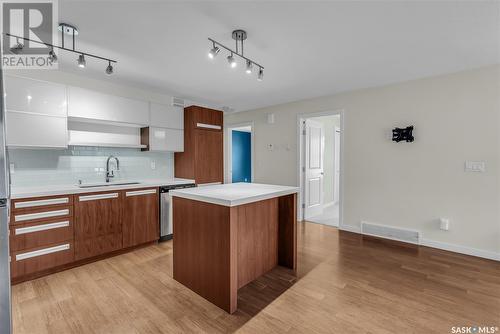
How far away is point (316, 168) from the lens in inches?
195

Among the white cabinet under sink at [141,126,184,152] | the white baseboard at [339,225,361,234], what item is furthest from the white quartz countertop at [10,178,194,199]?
the white baseboard at [339,225,361,234]

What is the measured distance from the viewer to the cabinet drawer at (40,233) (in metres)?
2.32

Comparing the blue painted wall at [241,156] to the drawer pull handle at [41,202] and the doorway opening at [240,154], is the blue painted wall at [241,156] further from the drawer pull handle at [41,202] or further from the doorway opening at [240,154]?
the drawer pull handle at [41,202]

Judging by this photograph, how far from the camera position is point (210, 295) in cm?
204

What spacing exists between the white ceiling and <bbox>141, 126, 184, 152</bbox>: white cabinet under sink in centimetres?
75

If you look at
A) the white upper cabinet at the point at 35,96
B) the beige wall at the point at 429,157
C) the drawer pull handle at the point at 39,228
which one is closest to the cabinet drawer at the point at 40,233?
the drawer pull handle at the point at 39,228

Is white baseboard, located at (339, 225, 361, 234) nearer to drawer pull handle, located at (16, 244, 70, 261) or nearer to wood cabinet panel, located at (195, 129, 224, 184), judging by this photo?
wood cabinet panel, located at (195, 129, 224, 184)

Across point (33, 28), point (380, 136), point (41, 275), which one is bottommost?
point (41, 275)

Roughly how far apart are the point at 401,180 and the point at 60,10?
14.0ft

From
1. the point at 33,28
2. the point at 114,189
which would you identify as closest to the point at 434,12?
the point at 33,28

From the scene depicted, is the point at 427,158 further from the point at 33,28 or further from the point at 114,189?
the point at 33,28

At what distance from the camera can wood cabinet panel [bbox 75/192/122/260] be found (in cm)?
271

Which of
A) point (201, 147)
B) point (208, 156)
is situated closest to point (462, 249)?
point (208, 156)

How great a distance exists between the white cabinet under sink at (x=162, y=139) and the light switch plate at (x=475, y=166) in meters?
4.14
